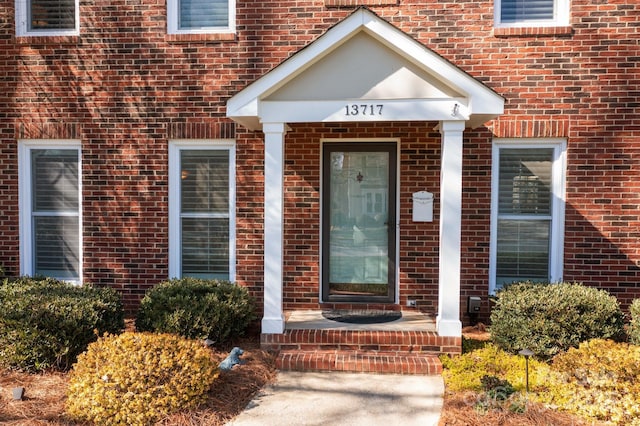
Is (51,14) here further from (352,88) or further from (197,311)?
(197,311)

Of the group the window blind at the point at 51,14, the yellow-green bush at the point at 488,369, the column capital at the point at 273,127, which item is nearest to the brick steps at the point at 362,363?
the yellow-green bush at the point at 488,369

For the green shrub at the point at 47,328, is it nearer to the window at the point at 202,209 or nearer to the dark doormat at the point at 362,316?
the window at the point at 202,209

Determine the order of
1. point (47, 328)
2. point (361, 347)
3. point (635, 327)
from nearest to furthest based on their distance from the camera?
point (47, 328), point (635, 327), point (361, 347)

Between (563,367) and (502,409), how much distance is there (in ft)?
2.78

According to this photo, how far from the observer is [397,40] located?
5.11m

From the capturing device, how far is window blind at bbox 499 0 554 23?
6.36m

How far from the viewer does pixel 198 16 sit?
265 inches

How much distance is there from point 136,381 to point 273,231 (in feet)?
7.21

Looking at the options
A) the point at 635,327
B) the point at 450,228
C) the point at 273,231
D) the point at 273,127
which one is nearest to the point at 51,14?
the point at 273,127

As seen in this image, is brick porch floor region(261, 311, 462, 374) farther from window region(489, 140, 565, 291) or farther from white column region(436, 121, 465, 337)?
window region(489, 140, 565, 291)

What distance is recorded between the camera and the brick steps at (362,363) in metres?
5.09

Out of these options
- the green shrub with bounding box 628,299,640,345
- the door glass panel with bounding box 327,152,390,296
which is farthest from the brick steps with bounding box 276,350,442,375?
the green shrub with bounding box 628,299,640,345

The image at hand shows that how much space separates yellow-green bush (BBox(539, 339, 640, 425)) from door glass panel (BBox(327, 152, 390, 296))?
8.86 feet

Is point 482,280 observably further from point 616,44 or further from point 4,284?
point 4,284
